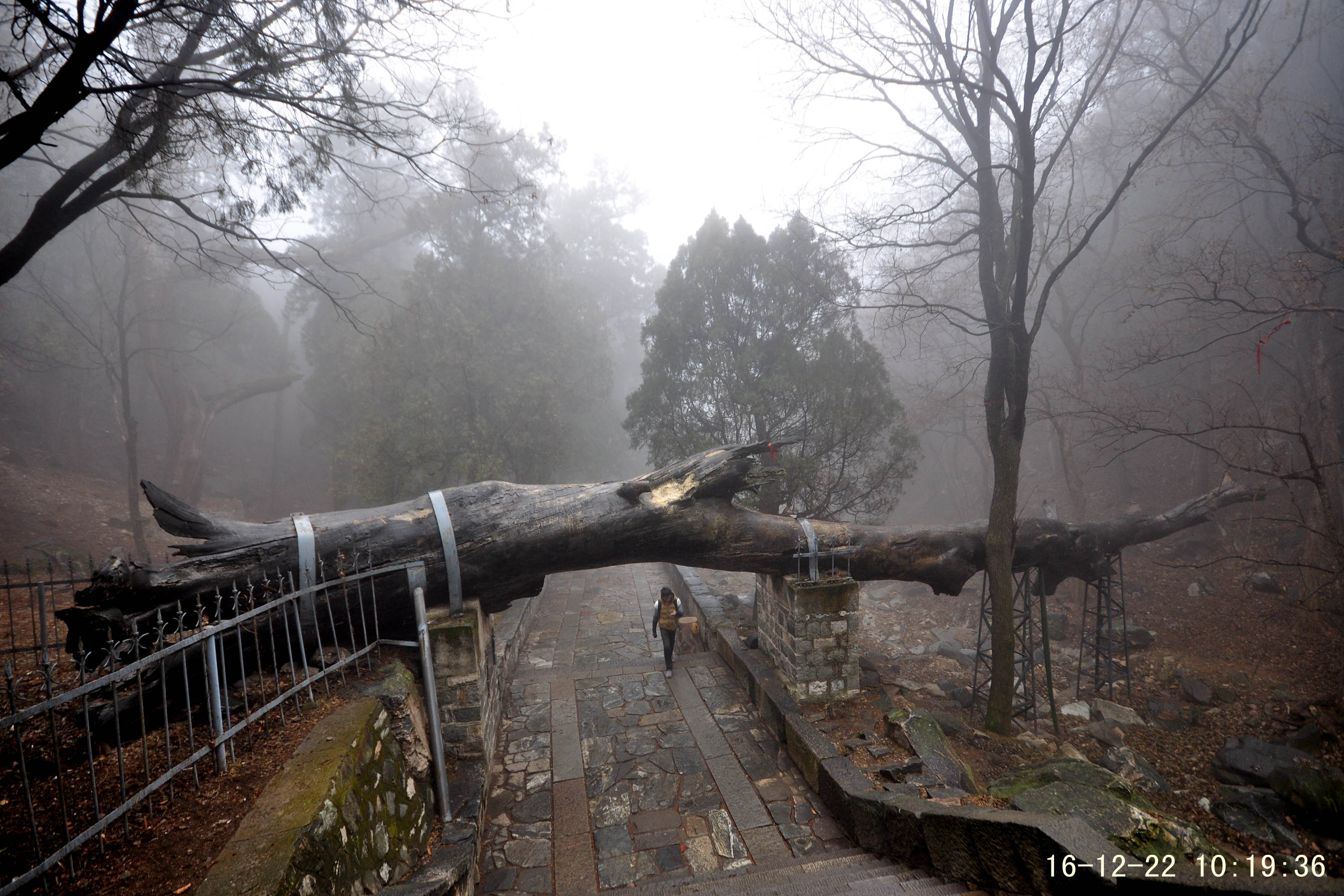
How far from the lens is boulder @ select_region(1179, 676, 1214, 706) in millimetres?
7441

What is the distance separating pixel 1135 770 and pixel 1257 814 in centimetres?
89

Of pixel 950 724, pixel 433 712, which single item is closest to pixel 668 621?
pixel 950 724

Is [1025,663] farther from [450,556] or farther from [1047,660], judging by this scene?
[450,556]

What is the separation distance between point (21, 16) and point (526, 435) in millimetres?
10783

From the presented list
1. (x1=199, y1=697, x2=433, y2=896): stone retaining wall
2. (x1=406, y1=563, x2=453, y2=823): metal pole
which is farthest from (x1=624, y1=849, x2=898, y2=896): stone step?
(x1=199, y1=697, x2=433, y2=896): stone retaining wall

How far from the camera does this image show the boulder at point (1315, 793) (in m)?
4.78

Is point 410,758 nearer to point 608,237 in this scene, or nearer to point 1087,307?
point 1087,307

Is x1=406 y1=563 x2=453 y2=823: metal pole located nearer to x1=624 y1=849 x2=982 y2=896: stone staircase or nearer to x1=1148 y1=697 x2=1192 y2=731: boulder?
x1=624 y1=849 x2=982 y2=896: stone staircase

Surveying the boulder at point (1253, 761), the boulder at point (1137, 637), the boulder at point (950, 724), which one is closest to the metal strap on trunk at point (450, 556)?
the boulder at point (950, 724)

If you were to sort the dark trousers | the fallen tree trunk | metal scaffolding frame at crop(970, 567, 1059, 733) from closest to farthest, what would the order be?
the fallen tree trunk
metal scaffolding frame at crop(970, 567, 1059, 733)
the dark trousers

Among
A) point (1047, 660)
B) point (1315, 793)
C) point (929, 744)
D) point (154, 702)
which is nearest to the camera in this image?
point (154, 702)

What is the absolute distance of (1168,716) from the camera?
23.6 ft

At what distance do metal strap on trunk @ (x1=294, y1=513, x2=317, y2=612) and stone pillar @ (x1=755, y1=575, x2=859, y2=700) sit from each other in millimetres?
4302

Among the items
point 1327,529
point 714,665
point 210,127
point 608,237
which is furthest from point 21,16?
point 608,237
